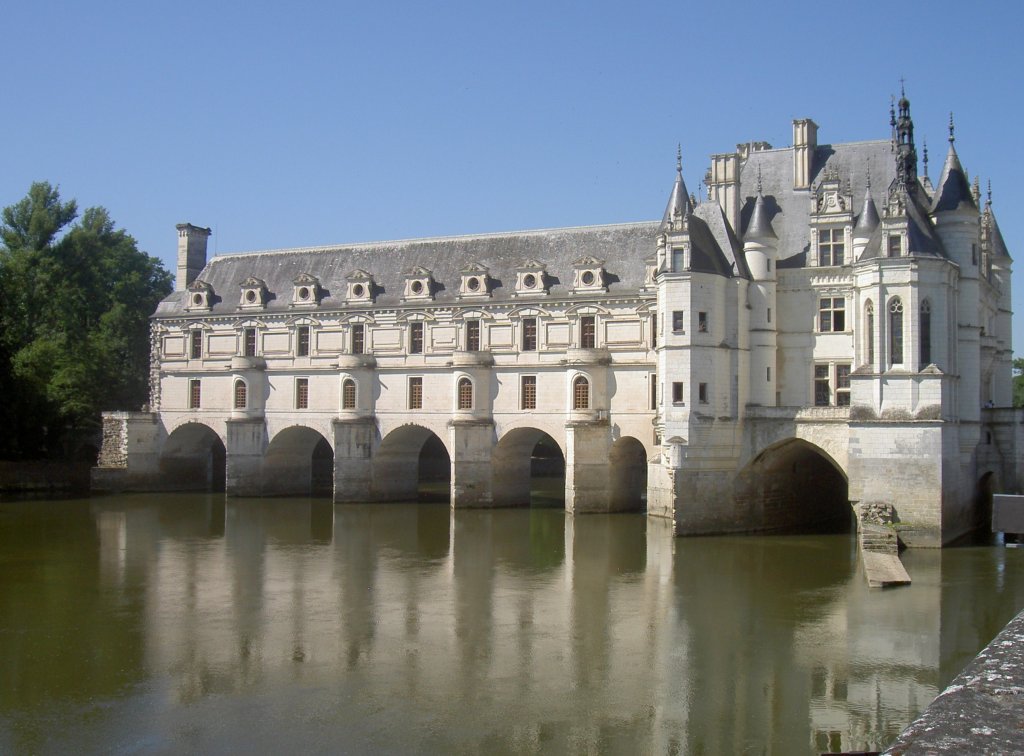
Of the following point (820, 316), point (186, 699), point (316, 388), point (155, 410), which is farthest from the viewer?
point (155, 410)

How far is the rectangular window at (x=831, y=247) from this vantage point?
30.0m

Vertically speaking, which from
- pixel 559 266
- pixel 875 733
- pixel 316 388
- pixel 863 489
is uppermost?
pixel 559 266

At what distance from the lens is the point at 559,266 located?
37.9 metres

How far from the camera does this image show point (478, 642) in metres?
16.8

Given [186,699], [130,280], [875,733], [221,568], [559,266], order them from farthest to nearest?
[130,280]
[559,266]
[221,568]
[186,699]
[875,733]

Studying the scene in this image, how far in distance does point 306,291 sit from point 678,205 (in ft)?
58.1

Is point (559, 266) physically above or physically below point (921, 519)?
above

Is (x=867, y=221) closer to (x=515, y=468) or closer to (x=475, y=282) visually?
(x=475, y=282)

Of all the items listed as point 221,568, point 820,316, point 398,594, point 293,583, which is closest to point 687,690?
point 398,594

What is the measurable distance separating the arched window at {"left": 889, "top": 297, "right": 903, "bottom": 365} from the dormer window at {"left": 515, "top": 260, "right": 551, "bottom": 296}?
13.7 meters

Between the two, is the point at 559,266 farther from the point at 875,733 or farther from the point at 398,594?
the point at 875,733

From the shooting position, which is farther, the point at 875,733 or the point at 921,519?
the point at 921,519

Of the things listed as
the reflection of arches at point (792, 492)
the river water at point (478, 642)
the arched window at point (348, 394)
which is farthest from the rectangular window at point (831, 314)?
the arched window at point (348, 394)

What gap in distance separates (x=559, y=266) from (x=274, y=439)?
13665mm
